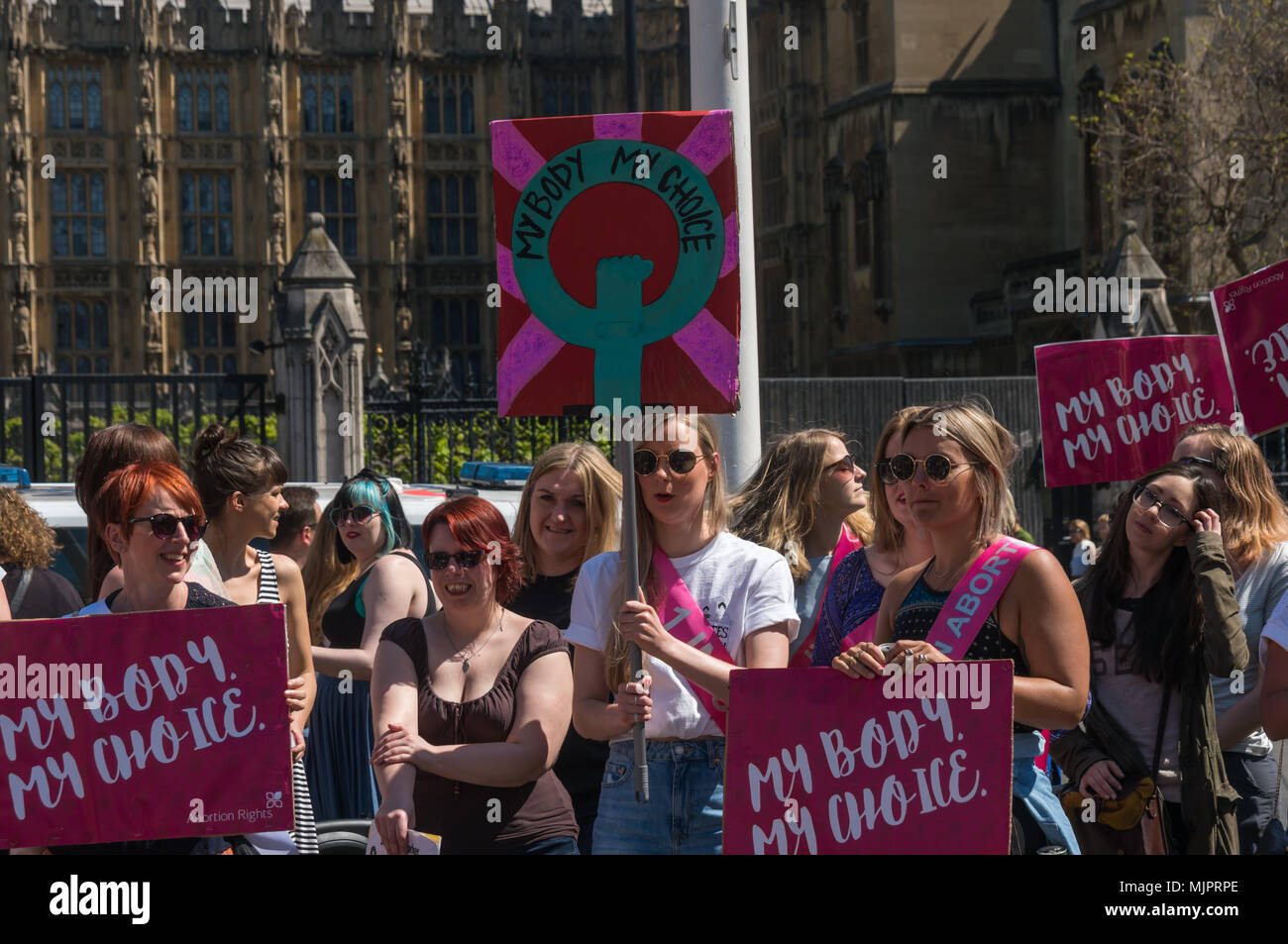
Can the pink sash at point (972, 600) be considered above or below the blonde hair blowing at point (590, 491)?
below

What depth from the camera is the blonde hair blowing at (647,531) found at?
151 inches

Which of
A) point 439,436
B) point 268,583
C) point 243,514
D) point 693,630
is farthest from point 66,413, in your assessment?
point 693,630

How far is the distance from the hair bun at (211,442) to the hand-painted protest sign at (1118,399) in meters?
2.74

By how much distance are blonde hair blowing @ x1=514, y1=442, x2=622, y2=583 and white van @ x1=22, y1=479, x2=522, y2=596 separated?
3.54 ft

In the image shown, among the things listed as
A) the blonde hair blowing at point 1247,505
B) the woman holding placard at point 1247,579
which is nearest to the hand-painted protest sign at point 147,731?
the woman holding placard at point 1247,579

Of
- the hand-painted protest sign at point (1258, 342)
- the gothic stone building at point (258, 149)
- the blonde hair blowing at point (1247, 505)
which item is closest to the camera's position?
the blonde hair blowing at point (1247, 505)

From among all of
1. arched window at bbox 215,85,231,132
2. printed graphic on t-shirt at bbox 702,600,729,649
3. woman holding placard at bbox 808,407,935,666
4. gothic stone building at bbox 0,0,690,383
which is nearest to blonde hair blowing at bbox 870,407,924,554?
woman holding placard at bbox 808,407,935,666

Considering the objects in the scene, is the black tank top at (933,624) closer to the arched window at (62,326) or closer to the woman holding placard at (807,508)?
the woman holding placard at (807,508)

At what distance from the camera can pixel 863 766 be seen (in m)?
3.62

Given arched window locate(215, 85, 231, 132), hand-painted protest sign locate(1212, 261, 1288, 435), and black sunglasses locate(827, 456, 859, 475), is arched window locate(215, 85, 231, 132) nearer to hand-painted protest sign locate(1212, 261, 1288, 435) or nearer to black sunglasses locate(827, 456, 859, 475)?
hand-painted protest sign locate(1212, 261, 1288, 435)

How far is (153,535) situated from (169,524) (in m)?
0.05

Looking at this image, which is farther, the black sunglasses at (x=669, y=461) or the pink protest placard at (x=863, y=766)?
the black sunglasses at (x=669, y=461)

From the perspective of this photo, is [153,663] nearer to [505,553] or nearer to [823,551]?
[505,553]

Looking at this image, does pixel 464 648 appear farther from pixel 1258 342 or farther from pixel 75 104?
pixel 75 104
